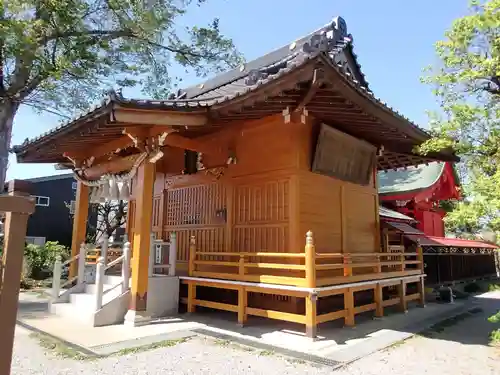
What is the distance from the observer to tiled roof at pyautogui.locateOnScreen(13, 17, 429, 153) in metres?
5.07

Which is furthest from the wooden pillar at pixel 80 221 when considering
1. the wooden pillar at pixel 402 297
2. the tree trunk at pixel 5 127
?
the wooden pillar at pixel 402 297

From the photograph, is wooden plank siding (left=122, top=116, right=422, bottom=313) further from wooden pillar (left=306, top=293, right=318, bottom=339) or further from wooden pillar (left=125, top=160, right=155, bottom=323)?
wooden pillar (left=125, top=160, right=155, bottom=323)

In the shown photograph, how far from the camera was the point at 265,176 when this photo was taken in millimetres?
7250

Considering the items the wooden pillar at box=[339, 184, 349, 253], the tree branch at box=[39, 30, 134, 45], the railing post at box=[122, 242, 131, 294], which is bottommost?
the railing post at box=[122, 242, 131, 294]

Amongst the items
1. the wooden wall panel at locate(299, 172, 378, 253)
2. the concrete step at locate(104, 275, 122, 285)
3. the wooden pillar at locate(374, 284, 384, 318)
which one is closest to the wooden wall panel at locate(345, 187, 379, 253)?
the wooden wall panel at locate(299, 172, 378, 253)

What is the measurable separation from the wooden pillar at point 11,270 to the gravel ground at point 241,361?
2.04 m

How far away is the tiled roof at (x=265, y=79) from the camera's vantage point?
507cm

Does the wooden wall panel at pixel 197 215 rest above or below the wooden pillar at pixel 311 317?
above

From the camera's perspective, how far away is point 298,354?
15.8 ft

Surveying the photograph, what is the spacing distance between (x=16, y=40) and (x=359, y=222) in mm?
9659

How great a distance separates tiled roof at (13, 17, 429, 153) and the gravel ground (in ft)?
11.7

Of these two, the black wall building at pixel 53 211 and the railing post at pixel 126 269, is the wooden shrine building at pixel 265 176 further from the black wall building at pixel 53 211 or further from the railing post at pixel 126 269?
the black wall building at pixel 53 211

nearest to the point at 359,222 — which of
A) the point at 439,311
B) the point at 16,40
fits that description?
the point at 439,311

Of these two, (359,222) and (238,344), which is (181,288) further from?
(359,222)
